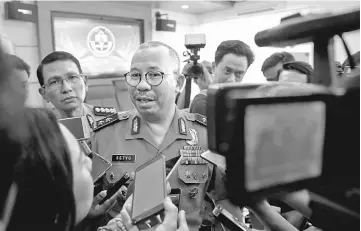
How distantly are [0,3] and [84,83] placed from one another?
3311 millimetres

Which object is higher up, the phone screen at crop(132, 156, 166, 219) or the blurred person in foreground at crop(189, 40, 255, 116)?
the blurred person in foreground at crop(189, 40, 255, 116)

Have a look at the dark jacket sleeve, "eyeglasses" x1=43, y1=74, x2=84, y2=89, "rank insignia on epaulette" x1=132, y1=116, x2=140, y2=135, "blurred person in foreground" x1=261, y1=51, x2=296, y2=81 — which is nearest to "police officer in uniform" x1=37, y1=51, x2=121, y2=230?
"eyeglasses" x1=43, y1=74, x2=84, y2=89

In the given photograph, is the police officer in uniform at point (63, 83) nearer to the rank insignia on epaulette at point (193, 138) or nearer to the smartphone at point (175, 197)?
the rank insignia on epaulette at point (193, 138)

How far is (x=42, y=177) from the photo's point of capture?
588 mm

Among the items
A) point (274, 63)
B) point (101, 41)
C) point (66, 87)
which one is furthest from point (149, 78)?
point (101, 41)

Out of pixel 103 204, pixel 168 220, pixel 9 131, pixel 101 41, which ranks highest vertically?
pixel 101 41

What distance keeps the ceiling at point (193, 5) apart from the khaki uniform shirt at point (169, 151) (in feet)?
15.7

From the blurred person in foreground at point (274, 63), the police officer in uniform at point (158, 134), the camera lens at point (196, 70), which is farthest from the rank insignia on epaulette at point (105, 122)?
the blurred person in foreground at point (274, 63)

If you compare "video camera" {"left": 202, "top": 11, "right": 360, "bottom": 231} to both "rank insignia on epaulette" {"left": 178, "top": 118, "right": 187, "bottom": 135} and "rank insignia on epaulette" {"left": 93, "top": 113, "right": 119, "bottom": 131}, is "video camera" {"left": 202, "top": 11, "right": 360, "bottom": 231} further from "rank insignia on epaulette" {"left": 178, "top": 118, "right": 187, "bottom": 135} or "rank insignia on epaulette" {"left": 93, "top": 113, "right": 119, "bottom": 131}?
"rank insignia on epaulette" {"left": 93, "top": 113, "right": 119, "bottom": 131}

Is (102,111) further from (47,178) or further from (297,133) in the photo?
(297,133)

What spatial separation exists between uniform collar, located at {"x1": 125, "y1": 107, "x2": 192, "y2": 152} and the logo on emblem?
13.9 feet

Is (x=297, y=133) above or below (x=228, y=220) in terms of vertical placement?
above

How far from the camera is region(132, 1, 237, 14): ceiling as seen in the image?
5.86m

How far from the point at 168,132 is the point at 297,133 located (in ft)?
3.12
